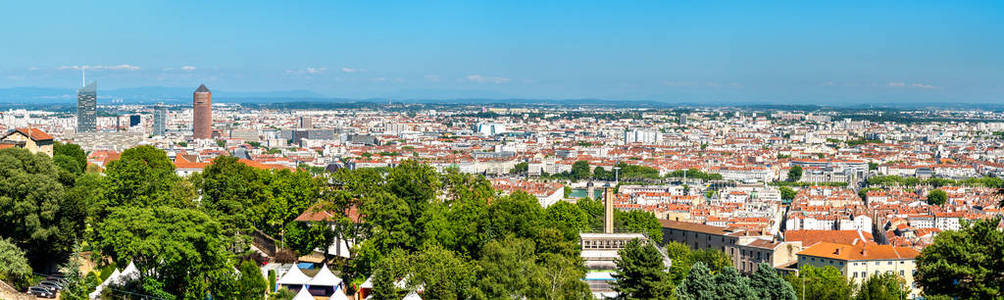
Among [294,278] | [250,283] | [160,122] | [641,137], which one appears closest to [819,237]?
[294,278]

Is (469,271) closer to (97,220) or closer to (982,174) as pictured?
(97,220)

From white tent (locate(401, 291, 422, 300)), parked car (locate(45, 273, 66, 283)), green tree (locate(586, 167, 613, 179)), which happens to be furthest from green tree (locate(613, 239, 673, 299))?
green tree (locate(586, 167, 613, 179))

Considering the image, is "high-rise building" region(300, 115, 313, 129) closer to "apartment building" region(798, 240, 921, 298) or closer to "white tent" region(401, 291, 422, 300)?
"apartment building" region(798, 240, 921, 298)

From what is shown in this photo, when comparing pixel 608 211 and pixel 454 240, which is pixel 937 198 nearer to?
pixel 608 211

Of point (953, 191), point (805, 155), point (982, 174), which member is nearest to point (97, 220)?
point (953, 191)

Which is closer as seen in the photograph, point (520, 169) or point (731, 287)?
point (731, 287)

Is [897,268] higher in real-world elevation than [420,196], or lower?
lower

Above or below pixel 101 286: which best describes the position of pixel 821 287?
below
